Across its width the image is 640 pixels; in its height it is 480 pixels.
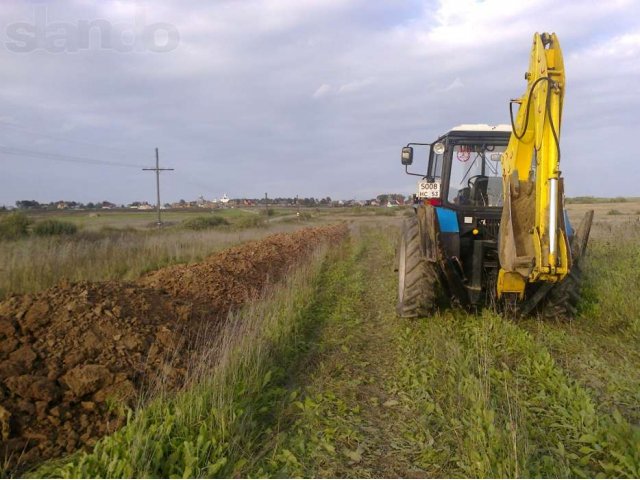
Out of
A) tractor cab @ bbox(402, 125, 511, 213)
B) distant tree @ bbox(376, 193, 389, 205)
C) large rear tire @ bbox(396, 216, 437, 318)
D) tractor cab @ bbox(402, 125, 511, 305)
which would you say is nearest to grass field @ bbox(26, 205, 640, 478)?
large rear tire @ bbox(396, 216, 437, 318)

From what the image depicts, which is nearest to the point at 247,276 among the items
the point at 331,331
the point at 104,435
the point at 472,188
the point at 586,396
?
the point at 331,331

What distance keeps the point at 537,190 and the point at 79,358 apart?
437 centimetres

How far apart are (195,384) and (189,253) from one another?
11.9 metres

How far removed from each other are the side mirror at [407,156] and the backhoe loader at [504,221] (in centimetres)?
2

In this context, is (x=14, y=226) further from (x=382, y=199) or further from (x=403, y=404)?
(x=382, y=199)

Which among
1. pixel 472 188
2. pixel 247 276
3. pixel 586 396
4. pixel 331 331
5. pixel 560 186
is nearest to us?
pixel 586 396

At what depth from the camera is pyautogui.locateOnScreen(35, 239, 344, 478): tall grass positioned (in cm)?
277

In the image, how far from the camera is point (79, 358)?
12.8 ft

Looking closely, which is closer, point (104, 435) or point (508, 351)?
point (104, 435)

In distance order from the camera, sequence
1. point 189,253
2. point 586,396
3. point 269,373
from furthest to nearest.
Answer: point 189,253
point 269,373
point 586,396

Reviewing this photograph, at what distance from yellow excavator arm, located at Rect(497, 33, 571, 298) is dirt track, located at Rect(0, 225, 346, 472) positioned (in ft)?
11.0

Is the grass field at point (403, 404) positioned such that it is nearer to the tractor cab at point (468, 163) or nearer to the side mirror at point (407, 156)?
the tractor cab at point (468, 163)

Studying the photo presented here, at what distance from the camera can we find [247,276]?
9.38 meters

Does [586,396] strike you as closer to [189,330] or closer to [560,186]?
[560,186]
